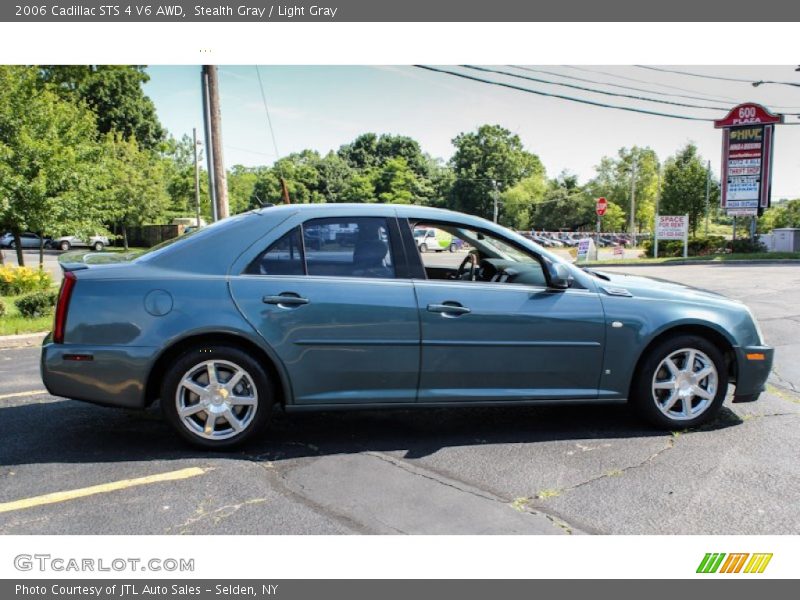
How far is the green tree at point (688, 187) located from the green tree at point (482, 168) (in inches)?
1231

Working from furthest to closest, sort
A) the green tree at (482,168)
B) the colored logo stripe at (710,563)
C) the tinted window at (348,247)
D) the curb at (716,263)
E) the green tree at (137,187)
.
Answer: the green tree at (482,168)
the green tree at (137,187)
the curb at (716,263)
the tinted window at (348,247)
the colored logo stripe at (710,563)

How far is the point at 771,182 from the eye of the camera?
27.7 m

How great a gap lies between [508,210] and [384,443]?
7454 centimetres

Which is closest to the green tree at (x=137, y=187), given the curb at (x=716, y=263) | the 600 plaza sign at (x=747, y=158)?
the curb at (x=716, y=263)

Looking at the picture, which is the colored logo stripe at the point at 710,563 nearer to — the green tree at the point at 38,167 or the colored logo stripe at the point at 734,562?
the colored logo stripe at the point at 734,562

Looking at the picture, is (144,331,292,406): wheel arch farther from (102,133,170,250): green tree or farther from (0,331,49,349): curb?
(102,133,170,250): green tree

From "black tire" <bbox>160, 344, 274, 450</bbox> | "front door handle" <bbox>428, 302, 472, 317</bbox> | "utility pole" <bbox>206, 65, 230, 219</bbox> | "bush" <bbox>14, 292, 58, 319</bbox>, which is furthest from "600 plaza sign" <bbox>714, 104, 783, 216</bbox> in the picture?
"black tire" <bbox>160, 344, 274, 450</bbox>

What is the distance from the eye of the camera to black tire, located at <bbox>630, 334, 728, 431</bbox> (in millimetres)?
4340

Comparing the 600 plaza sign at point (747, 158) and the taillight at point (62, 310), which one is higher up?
the 600 plaza sign at point (747, 158)

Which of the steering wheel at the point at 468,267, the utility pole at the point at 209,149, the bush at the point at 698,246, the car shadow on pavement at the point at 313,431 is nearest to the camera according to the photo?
the car shadow on pavement at the point at 313,431

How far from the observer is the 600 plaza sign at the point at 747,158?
2741cm

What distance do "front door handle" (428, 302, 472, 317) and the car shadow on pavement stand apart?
2.97 feet

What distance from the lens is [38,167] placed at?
520 inches

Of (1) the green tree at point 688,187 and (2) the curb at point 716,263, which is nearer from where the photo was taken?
(2) the curb at point 716,263
